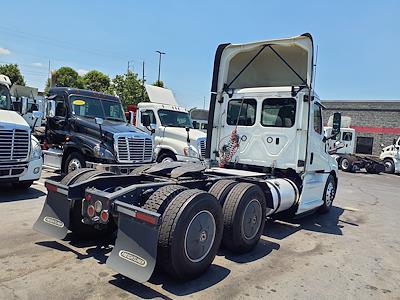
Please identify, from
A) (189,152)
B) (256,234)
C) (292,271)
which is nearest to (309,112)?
(256,234)

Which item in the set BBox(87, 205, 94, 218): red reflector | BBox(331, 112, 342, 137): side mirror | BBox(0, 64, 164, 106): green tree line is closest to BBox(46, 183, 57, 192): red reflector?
BBox(87, 205, 94, 218): red reflector

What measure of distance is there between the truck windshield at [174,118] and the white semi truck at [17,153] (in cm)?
493

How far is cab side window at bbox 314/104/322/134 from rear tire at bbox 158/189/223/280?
12.9 feet

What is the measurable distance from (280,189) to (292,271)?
1883mm

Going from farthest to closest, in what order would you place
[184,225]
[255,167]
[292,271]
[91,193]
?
[255,167]
[292,271]
[91,193]
[184,225]

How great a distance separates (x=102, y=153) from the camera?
927 cm

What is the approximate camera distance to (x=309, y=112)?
6.98m

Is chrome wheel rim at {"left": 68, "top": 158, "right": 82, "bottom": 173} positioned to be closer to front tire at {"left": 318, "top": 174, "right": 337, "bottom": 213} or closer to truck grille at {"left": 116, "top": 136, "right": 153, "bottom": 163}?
truck grille at {"left": 116, "top": 136, "right": 153, "bottom": 163}

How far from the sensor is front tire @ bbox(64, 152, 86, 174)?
9.70 metres

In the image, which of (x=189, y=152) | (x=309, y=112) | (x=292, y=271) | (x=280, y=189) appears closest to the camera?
→ (x=292, y=271)

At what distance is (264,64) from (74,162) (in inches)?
218

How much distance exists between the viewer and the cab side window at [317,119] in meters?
7.40

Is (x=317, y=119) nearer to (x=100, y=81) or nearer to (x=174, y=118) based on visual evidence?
(x=174, y=118)

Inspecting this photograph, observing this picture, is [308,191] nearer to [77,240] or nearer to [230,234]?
[230,234]
